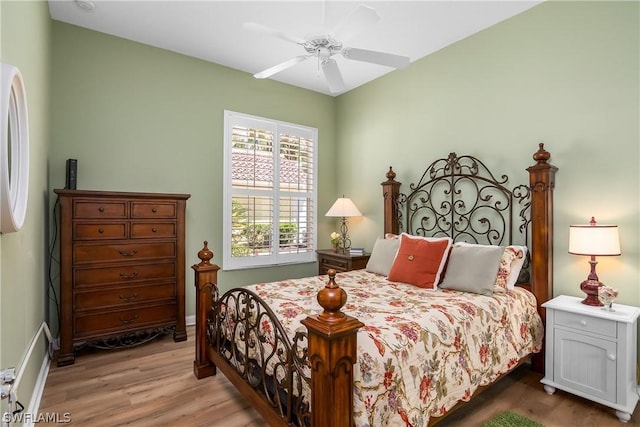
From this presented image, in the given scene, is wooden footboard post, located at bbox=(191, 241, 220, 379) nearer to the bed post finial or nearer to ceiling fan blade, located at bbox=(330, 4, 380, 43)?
ceiling fan blade, located at bbox=(330, 4, 380, 43)

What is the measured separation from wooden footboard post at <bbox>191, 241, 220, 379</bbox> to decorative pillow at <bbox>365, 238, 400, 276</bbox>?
154 centimetres

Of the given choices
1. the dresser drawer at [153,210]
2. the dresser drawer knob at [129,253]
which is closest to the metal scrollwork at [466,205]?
the dresser drawer at [153,210]

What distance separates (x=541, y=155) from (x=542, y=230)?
0.60 m

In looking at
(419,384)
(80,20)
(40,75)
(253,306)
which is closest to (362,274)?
(253,306)

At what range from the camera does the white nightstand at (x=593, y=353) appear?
208cm

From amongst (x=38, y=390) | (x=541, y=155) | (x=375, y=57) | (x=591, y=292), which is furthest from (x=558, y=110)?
(x=38, y=390)

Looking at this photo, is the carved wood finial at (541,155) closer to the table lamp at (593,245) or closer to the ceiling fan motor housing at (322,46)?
the table lamp at (593,245)

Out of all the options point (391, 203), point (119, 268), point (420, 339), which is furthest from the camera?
point (391, 203)

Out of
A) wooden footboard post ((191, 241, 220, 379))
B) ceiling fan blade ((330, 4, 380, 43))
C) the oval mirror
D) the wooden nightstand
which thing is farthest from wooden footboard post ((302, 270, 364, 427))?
the wooden nightstand

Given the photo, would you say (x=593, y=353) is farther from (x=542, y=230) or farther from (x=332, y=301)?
(x=332, y=301)

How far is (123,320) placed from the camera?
10.0ft

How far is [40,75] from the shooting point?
2.44m

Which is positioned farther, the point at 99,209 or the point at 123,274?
the point at 123,274

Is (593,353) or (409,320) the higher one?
(409,320)
